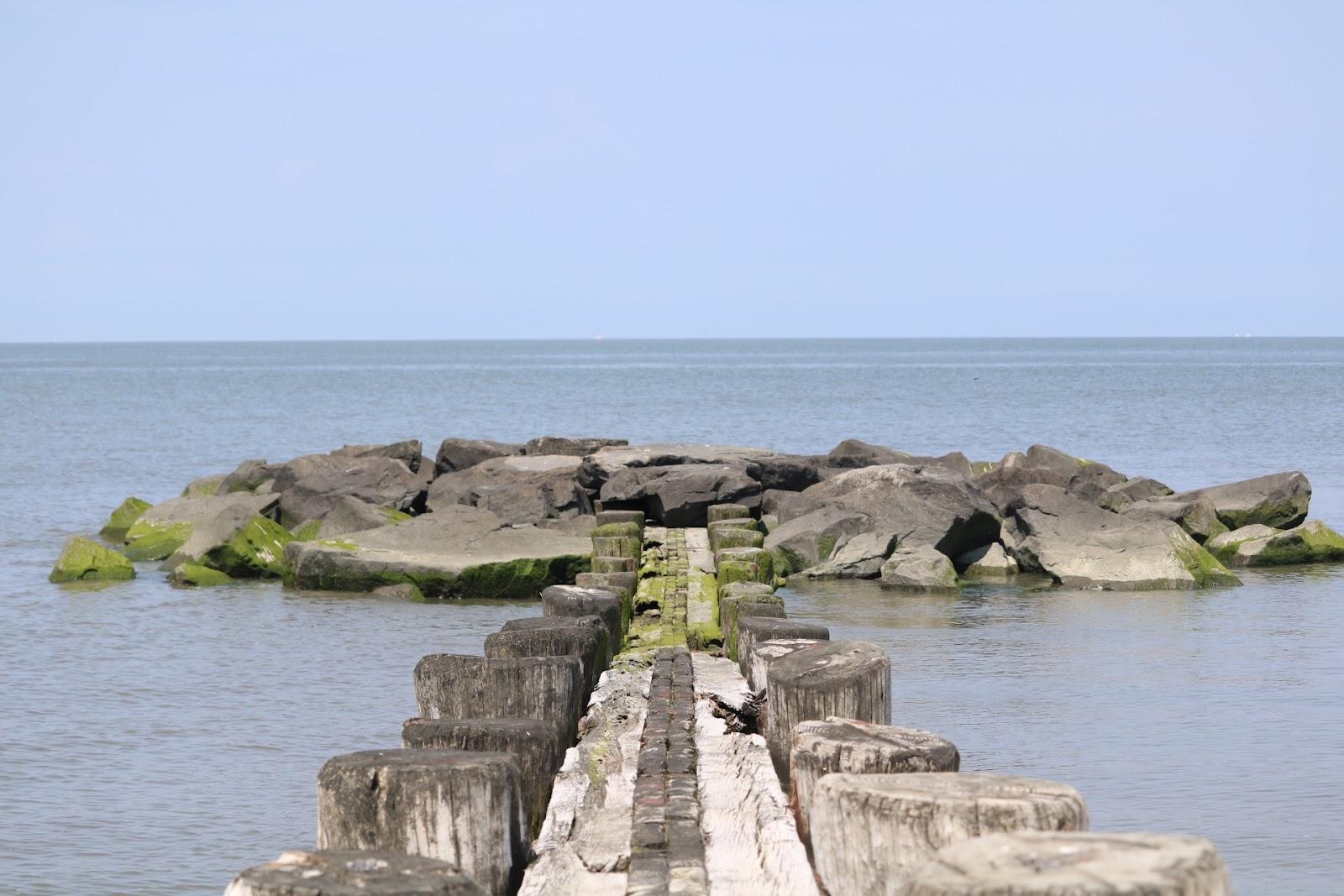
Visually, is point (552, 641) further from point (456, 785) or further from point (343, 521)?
point (343, 521)

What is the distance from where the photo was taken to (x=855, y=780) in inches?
159

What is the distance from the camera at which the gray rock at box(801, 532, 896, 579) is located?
18.3 meters

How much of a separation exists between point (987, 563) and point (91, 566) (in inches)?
443

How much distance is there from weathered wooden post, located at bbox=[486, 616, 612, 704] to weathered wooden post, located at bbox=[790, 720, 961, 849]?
7.95 ft

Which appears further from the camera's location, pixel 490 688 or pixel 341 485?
pixel 341 485

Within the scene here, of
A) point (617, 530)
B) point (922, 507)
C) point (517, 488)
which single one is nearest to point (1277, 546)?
point (922, 507)

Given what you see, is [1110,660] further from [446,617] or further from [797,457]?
[797,457]

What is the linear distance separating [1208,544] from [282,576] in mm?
11839

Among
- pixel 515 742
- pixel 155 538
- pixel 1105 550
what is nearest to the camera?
pixel 515 742

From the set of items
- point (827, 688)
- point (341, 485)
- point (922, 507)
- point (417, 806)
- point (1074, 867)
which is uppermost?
point (1074, 867)

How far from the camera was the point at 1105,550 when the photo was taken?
61.1 ft

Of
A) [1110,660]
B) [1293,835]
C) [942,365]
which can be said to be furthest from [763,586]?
[942,365]

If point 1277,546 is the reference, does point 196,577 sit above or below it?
below

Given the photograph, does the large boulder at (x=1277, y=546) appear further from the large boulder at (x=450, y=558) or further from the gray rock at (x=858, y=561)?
the large boulder at (x=450, y=558)
